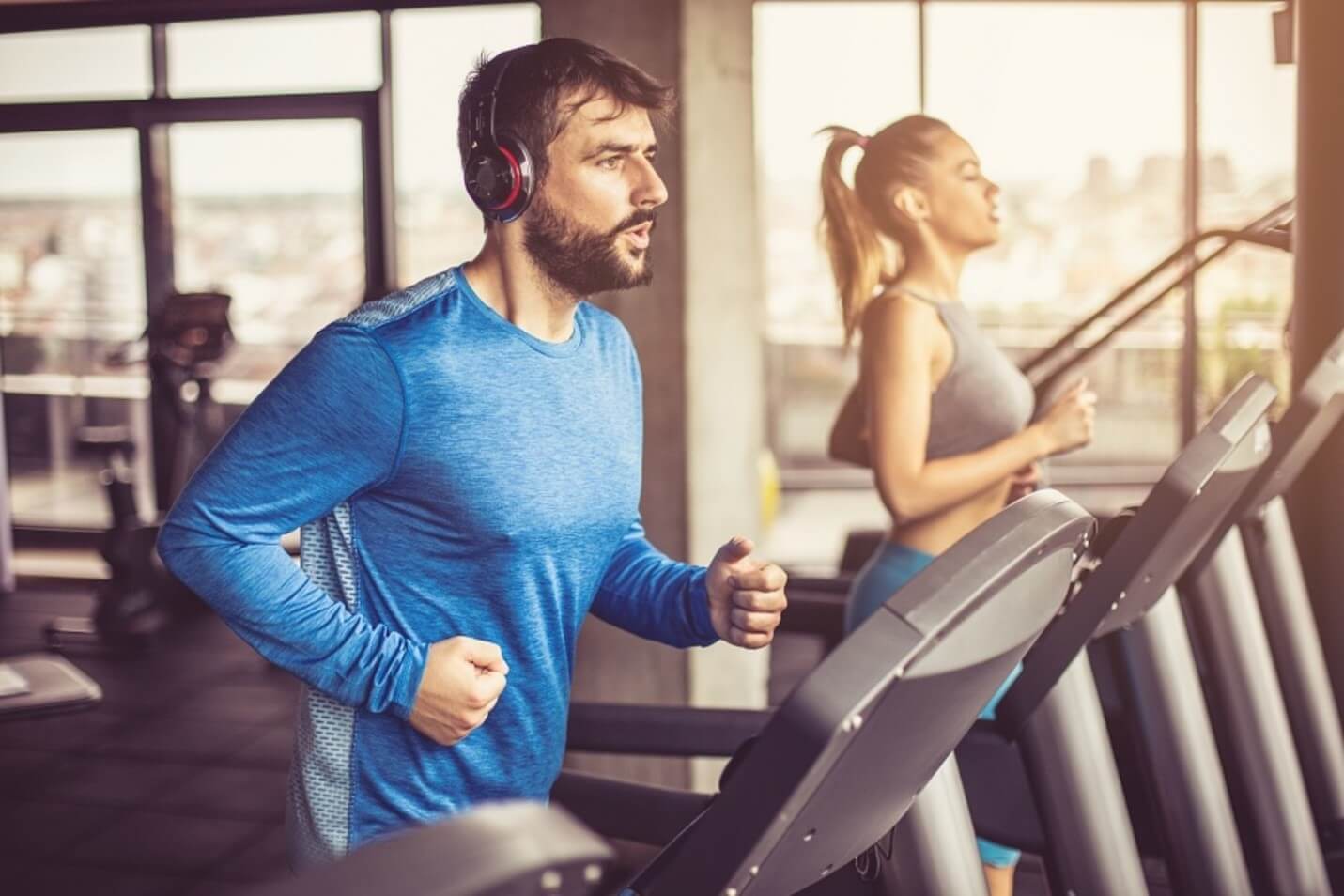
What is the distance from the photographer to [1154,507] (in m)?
1.51

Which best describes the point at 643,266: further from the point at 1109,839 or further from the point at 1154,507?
the point at 1109,839

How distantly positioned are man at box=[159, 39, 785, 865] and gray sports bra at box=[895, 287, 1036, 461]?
Answer: 706mm

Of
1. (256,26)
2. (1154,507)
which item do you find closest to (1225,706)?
(1154,507)

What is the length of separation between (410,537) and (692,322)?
5.73 ft

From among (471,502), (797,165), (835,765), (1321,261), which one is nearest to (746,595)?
(471,502)

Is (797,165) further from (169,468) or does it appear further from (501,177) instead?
(501,177)

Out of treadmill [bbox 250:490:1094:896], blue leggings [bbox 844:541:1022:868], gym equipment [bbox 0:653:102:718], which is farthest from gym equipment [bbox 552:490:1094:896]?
blue leggings [bbox 844:541:1022:868]

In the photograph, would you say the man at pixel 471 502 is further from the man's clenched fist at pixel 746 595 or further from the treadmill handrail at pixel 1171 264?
the treadmill handrail at pixel 1171 264

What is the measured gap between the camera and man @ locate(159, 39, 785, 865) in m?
1.29

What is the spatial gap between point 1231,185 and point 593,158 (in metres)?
5.37

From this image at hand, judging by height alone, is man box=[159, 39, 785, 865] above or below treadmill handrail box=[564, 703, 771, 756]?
above

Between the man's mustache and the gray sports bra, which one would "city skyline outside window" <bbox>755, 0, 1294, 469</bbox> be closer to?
the gray sports bra

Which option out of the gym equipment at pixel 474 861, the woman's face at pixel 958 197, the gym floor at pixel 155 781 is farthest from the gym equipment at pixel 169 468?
the gym equipment at pixel 474 861

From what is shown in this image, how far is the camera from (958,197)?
2170 millimetres
